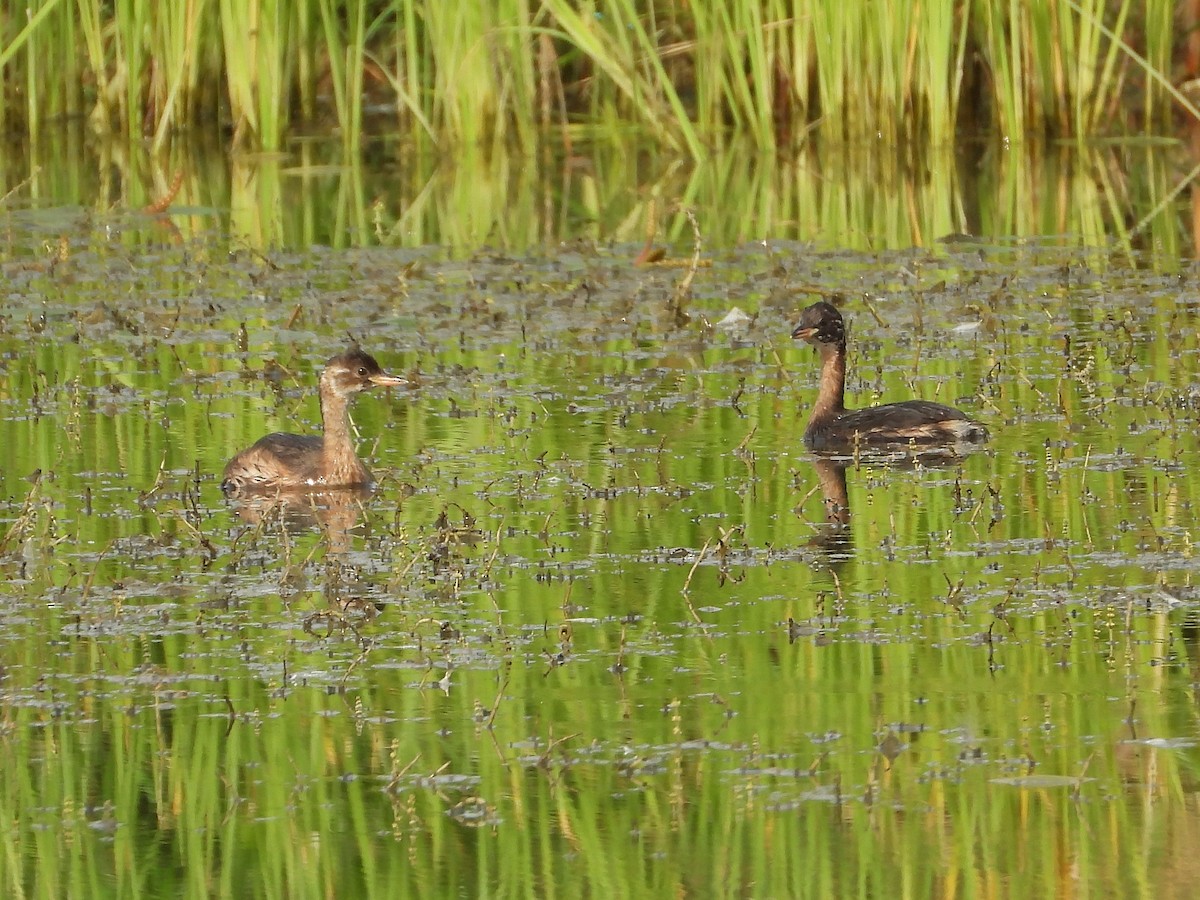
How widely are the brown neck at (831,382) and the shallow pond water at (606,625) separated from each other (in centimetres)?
16

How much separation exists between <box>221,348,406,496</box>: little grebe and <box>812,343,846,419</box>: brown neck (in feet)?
6.13

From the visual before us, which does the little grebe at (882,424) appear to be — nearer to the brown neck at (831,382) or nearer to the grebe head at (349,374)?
the brown neck at (831,382)

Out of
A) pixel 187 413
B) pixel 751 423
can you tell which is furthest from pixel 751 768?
pixel 187 413

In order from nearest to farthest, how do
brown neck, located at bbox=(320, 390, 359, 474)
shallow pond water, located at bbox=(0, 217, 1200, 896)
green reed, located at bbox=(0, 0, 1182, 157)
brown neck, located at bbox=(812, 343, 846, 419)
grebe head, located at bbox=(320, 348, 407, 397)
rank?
shallow pond water, located at bbox=(0, 217, 1200, 896), brown neck, located at bbox=(320, 390, 359, 474), grebe head, located at bbox=(320, 348, 407, 397), brown neck, located at bbox=(812, 343, 846, 419), green reed, located at bbox=(0, 0, 1182, 157)

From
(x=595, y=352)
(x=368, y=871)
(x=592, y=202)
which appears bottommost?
(x=368, y=871)

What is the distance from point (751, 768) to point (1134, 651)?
51.3 inches

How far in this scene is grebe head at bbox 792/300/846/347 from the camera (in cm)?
1053

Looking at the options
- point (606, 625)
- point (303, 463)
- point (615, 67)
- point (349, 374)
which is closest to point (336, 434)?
point (303, 463)

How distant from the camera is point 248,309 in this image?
1336cm

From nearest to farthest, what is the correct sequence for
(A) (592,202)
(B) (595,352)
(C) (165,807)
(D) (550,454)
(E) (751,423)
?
1. (C) (165,807)
2. (D) (550,454)
3. (E) (751,423)
4. (B) (595,352)
5. (A) (592,202)

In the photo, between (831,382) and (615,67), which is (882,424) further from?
(615,67)

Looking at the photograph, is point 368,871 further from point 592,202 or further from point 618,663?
point 592,202

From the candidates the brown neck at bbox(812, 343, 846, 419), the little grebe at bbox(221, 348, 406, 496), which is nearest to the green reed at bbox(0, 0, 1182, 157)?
the brown neck at bbox(812, 343, 846, 419)

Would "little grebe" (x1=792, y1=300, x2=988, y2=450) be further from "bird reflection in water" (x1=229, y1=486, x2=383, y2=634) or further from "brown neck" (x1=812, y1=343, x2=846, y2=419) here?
"bird reflection in water" (x1=229, y1=486, x2=383, y2=634)
